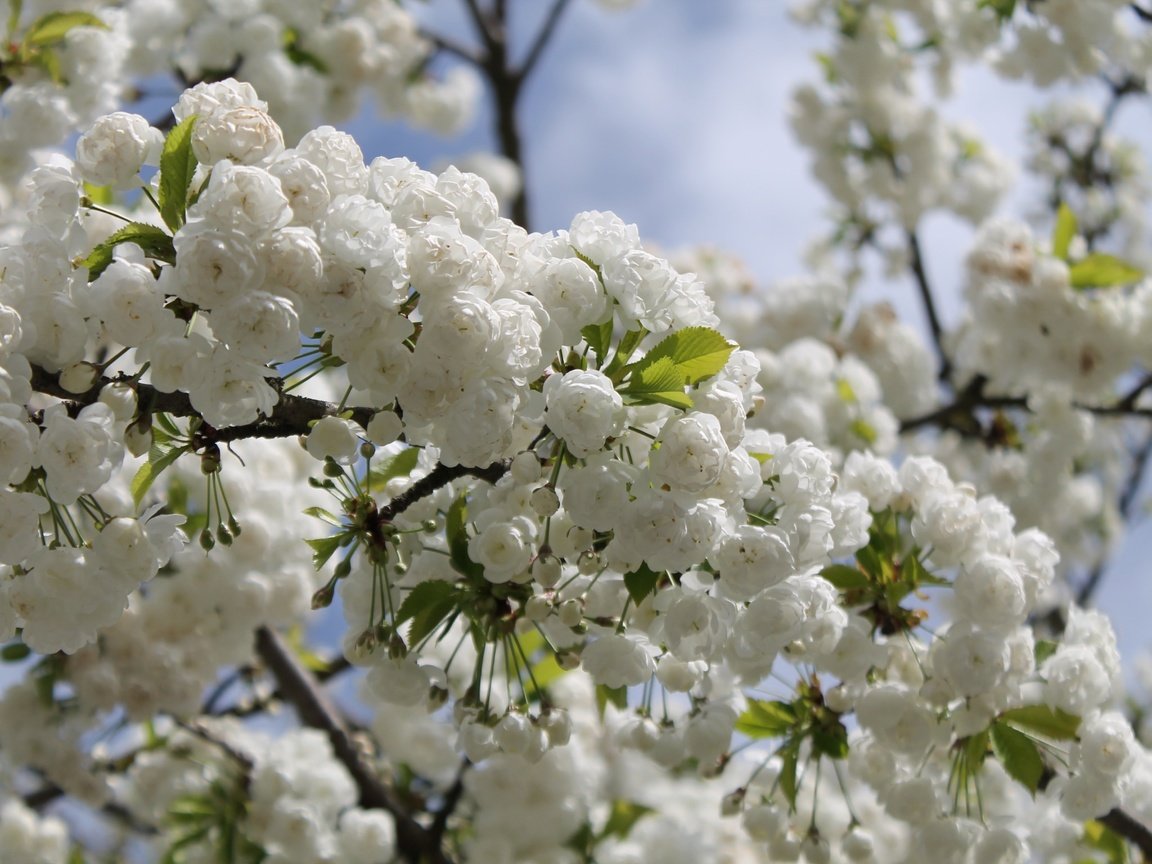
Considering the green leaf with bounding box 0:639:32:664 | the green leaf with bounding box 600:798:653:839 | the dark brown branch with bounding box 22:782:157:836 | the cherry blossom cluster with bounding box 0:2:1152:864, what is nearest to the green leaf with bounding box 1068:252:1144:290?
the cherry blossom cluster with bounding box 0:2:1152:864

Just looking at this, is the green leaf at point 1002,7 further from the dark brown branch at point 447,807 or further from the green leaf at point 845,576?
the dark brown branch at point 447,807

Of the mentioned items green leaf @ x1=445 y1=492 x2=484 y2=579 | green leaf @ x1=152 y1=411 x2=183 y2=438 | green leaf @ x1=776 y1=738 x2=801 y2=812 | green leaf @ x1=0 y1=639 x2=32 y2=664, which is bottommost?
green leaf @ x1=0 y1=639 x2=32 y2=664

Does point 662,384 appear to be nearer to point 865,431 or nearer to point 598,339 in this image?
point 598,339

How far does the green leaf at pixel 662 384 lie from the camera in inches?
71.2

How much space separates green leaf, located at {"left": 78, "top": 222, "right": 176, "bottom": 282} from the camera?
1744 mm

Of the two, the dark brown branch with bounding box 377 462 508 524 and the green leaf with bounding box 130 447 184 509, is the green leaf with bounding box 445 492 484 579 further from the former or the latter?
the green leaf with bounding box 130 447 184 509

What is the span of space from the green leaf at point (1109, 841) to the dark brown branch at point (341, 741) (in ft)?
6.05

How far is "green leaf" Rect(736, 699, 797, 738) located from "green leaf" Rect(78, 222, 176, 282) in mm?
1510

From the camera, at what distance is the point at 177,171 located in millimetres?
1754

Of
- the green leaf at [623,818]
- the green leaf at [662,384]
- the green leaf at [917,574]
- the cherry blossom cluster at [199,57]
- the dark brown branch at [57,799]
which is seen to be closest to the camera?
the green leaf at [662,384]

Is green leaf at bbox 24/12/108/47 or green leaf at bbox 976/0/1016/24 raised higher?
green leaf at bbox 976/0/1016/24

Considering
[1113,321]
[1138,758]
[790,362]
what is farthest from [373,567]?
[1113,321]

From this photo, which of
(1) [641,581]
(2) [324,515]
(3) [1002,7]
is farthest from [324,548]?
(3) [1002,7]

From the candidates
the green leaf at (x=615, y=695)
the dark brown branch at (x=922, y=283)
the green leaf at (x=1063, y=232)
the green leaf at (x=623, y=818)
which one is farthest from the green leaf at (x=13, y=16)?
the dark brown branch at (x=922, y=283)
